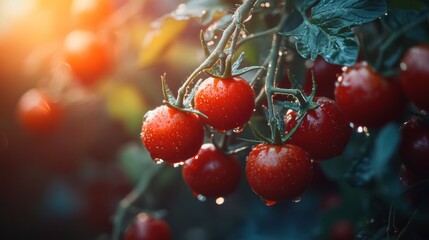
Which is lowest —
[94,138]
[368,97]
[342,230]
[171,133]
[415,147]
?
[342,230]

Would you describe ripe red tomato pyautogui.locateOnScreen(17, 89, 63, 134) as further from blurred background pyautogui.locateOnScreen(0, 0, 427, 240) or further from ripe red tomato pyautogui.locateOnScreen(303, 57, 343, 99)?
ripe red tomato pyautogui.locateOnScreen(303, 57, 343, 99)

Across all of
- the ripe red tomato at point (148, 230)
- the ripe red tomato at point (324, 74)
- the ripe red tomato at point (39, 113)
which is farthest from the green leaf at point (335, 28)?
the ripe red tomato at point (39, 113)

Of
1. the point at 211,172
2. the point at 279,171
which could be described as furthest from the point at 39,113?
the point at 279,171

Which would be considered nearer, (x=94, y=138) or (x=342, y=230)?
(x=342, y=230)

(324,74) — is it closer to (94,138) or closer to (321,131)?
(321,131)

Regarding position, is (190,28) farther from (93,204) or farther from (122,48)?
(93,204)

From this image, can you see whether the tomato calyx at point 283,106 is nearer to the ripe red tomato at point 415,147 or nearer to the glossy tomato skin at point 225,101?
the glossy tomato skin at point 225,101
